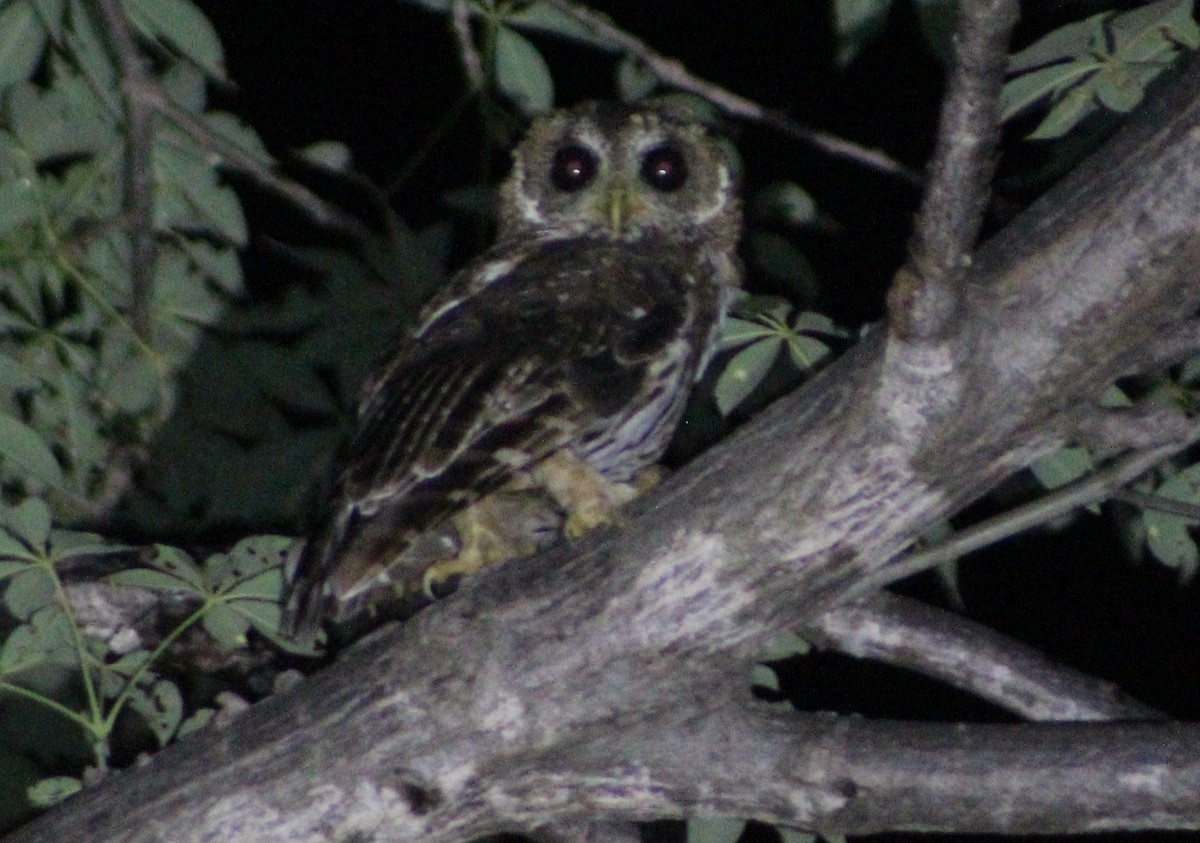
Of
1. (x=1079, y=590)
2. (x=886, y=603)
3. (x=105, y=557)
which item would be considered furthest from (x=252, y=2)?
(x=886, y=603)

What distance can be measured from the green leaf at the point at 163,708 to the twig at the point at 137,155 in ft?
2.99

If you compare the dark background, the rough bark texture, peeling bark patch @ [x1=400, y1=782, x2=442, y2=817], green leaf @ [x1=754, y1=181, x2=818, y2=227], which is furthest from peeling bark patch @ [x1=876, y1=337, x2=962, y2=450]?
the dark background

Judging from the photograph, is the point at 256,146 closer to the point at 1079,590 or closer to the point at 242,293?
the point at 242,293

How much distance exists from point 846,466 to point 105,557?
4.59ft

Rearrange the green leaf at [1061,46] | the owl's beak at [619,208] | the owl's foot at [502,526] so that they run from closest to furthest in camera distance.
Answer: the green leaf at [1061,46] → the owl's foot at [502,526] → the owl's beak at [619,208]

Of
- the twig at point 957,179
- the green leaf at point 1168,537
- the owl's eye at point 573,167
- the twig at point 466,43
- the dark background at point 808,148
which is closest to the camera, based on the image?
the twig at point 957,179

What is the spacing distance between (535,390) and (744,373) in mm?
336

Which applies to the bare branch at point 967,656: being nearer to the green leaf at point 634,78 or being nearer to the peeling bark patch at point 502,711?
the peeling bark patch at point 502,711

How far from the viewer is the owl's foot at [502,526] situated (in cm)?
307

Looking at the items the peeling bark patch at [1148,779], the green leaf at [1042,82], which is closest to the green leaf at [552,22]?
the green leaf at [1042,82]

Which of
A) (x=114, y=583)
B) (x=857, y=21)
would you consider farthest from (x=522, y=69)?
(x=114, y=583)

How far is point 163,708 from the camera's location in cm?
279

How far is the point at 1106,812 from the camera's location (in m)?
2.25

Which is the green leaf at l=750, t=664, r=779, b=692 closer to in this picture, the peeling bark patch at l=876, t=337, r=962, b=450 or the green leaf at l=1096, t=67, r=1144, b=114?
the peeling bark patch at l=876, t=337, r=962, b=450
